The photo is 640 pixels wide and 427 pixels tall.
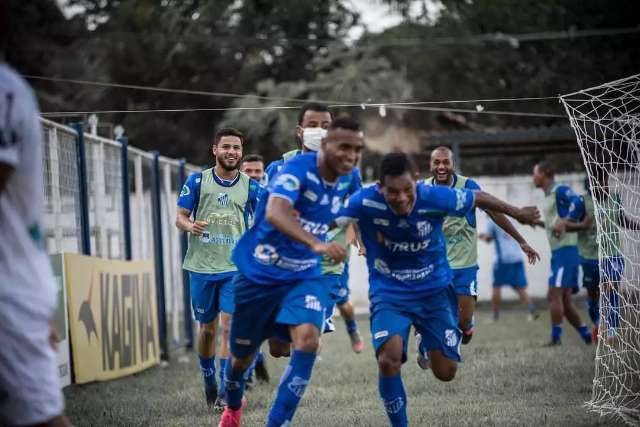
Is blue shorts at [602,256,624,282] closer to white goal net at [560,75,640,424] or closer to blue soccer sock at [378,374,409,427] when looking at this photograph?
white goal net at [560,75,640,424]

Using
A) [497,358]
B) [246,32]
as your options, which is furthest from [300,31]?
[497,358]

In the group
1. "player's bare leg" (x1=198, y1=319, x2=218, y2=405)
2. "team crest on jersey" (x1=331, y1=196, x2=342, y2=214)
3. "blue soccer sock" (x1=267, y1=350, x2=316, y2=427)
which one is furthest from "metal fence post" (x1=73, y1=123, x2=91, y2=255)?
"blue soccer sock" (x1=267, y1=350, x2=316, y2=427)

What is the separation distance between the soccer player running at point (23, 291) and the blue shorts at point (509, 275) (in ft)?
55.8

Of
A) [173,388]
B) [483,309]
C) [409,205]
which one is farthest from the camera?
[483,309]

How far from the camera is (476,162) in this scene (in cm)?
3747

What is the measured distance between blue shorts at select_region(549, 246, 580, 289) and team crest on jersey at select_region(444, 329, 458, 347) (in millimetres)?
6650

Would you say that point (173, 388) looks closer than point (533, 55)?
Yes

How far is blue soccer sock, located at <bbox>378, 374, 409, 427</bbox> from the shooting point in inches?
281

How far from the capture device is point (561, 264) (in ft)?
46.8

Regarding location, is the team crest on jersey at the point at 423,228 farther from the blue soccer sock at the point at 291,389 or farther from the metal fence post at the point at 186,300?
the metal fence post at the point at 186,300

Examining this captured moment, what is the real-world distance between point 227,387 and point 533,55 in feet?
97.6

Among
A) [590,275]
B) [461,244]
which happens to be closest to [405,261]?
[461,244]

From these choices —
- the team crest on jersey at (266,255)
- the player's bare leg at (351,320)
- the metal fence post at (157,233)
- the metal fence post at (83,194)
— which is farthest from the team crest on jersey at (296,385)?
the metal fence post at (157,233)

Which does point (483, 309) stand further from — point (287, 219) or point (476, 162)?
point (287, 219)
